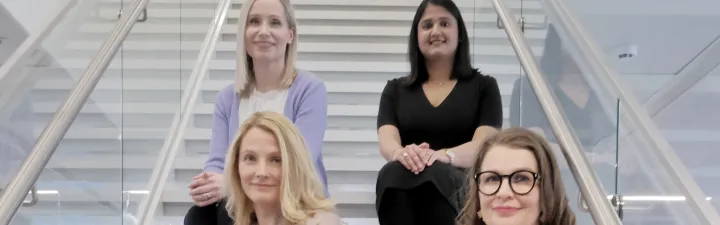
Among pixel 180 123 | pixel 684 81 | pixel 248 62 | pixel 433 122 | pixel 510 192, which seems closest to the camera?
pixel 510 192

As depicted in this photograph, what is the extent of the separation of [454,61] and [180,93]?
4.65 feet

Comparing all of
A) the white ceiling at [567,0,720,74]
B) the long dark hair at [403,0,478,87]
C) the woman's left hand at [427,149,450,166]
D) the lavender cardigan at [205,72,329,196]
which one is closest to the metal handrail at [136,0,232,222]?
the lavender cardigan at [205,72,329,196]

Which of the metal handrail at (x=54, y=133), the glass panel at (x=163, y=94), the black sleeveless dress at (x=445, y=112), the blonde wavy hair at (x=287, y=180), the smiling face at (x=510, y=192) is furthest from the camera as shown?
the glass panel at (x=163, y=94)

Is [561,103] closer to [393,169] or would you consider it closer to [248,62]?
[393,169]

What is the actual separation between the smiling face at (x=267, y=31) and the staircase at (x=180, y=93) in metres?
0.44

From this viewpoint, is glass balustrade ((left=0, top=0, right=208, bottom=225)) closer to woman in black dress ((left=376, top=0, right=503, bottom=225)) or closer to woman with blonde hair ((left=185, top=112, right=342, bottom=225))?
woman with blonde hair ((left=185, top=112, right=342, bottom=225))

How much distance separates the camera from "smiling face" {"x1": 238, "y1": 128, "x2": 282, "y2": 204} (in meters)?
1.83

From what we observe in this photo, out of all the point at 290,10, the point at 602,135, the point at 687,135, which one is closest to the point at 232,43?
the point at 290,10

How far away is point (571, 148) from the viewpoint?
1.81m

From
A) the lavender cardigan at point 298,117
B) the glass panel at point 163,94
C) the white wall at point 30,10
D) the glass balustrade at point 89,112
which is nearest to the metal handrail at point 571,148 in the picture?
the lavender cardigan at point 298,117

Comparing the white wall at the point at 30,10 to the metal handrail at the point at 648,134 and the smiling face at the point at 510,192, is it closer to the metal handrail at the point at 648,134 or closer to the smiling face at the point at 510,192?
the metal handrail at the point at 648,134

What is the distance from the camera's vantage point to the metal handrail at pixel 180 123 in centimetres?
289

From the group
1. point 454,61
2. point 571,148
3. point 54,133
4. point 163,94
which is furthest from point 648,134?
point 163,94

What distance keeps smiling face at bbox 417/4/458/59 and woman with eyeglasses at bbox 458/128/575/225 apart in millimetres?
883
